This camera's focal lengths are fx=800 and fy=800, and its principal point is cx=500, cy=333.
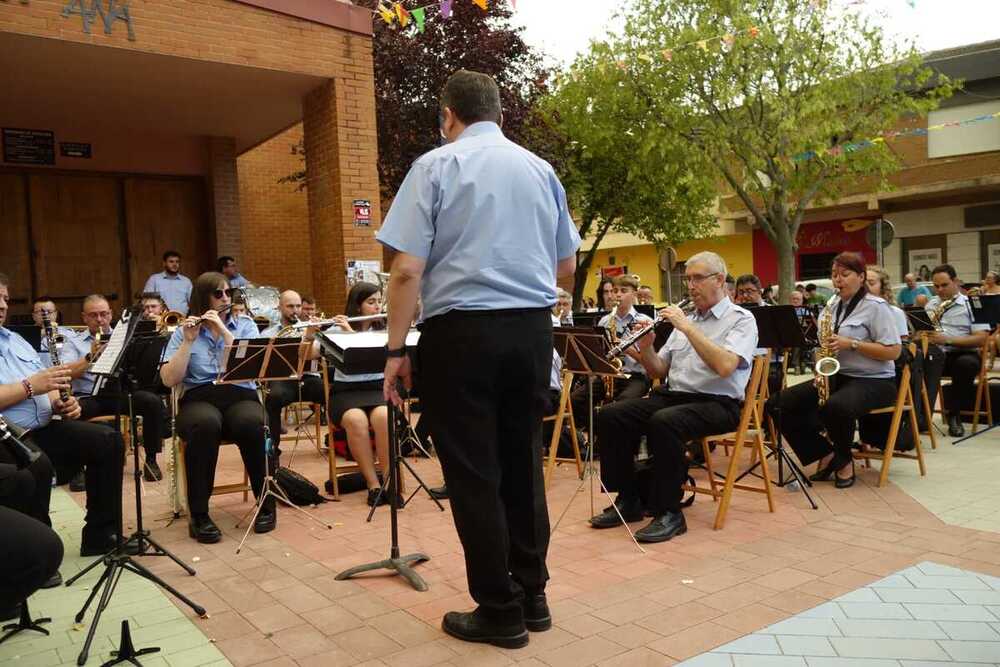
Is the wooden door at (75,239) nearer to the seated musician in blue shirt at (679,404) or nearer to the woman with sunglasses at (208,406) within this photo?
the woman with sunglasses at (208,406)

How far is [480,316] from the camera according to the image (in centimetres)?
308

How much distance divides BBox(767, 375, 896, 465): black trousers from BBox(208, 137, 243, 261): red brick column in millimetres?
10437

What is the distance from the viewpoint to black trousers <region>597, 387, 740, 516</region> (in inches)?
184

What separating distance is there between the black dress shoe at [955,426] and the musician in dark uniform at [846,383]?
2.27 meters

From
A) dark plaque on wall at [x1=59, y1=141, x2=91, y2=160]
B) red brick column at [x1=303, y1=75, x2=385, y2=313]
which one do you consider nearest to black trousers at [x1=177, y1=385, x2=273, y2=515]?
red brick column at [x1=303, y1=75, x2=385, y2=313]

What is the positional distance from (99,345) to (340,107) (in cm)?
527

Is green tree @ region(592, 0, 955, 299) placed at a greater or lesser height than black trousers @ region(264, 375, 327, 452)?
greater

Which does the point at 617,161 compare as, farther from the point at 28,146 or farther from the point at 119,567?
the point at 119,567

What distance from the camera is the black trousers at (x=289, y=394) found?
7195 mm

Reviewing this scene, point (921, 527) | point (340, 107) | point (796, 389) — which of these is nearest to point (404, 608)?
point (921, 527)

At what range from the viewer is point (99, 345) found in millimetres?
6340

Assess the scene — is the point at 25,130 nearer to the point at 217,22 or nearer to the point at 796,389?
the point at 217,22

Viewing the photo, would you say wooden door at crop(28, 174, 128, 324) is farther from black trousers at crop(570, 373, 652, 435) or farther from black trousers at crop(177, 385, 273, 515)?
black trousers at crop(570, 373, 652, 435)

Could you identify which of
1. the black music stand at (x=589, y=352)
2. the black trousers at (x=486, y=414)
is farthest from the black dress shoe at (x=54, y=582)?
the black music stand at (x=589, y=352)
